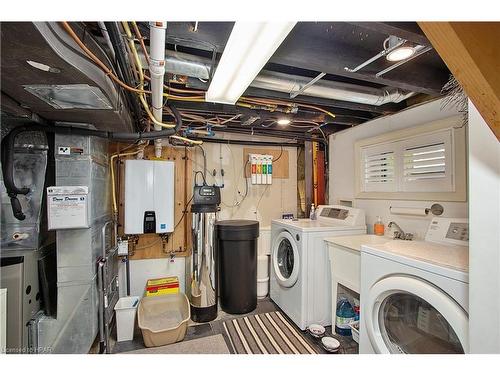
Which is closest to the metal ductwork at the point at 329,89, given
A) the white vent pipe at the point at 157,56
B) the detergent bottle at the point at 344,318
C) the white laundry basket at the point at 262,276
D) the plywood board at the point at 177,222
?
the white vent pipe at the point at 157,56

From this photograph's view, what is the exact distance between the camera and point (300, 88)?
5.65 ft

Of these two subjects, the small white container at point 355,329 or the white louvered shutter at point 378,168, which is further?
the white louvered shutter at point 378,168

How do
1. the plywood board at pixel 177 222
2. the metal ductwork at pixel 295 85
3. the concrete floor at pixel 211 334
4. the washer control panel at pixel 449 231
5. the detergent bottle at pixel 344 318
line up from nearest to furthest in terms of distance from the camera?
the metal ductwork at pixel 295 85
the washer control panel at pixel 449 231
the concrete floor at pixel 211 334
the detergent bottle at pixel 344 318
the plywood board at pixel 177 222

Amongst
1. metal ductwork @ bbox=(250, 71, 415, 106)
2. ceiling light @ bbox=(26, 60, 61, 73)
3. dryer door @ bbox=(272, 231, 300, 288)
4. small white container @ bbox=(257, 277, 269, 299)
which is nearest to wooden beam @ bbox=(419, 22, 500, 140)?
metal ductwork @ bbox=(250, 71, 415, 106)

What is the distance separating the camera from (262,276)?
9.65 ft

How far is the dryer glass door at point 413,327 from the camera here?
1.18m

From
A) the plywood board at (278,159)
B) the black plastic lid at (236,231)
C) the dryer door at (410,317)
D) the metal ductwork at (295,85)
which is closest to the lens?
the dryer door at (410,317)

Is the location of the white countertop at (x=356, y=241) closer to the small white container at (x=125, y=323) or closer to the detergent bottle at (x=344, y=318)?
the detergent bottle at (x=344, y=318)

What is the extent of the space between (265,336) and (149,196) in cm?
185

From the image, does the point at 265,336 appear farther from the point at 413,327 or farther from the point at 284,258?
the point at 413,327

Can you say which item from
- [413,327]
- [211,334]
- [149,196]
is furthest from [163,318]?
[413,327]

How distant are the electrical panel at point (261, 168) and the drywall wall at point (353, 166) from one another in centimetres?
81

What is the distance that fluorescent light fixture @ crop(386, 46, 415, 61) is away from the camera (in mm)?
1249
